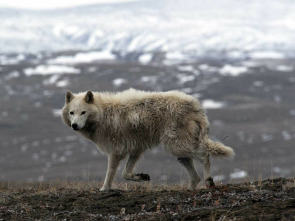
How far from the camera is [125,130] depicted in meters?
11.6

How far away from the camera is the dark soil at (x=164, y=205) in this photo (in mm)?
7633

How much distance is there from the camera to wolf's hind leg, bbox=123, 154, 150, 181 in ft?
37.0

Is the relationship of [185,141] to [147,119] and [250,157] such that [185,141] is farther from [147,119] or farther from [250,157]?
[250,157]

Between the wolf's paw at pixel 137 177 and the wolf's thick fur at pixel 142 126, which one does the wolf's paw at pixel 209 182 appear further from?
the wolf's paw at pixel 137 177

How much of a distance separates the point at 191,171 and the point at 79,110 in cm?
274

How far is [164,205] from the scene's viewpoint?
8680 mm

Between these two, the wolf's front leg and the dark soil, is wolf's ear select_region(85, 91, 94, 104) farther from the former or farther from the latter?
A: the dark soil

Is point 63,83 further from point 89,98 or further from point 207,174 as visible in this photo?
point 207,174

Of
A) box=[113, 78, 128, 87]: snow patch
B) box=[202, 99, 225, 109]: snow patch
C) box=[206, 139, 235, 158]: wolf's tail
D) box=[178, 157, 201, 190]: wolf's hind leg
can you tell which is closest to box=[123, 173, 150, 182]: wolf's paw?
box=[178, 157, 201, 190]: wolf's hind leg

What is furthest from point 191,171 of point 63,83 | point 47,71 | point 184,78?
point 47,71

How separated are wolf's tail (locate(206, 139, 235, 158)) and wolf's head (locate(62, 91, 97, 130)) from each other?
2.63m

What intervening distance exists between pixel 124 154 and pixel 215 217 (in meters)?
4.50

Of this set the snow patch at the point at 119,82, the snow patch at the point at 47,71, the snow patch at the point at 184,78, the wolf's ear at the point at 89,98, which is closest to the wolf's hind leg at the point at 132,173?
the wolf's ear at the point at 89,98

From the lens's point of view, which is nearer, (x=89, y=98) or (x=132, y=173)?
(x=132, y=173)
